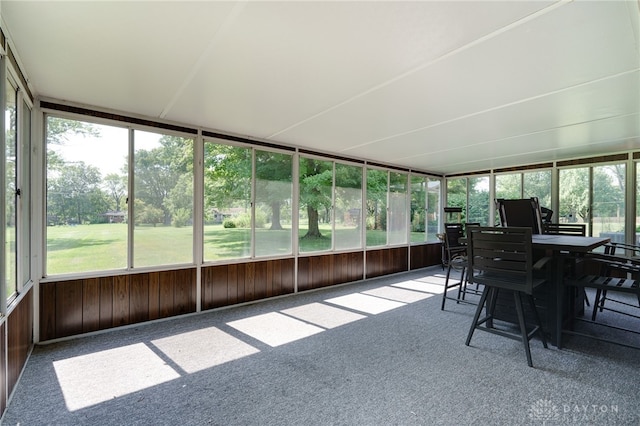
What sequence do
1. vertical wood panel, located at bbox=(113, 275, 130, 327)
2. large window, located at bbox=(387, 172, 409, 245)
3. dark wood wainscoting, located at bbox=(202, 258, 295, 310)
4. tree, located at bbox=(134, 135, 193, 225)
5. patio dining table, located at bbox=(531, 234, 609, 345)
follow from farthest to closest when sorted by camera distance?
1. large window, located at bbox=(387, 172, 409, 245)
2. dark wood wainscoting, located at bbox=(202, 258, 295, 310)
3. tree, located at bbox=(134, 135, 193, 225)
4. vertical wood panel, located at bbox=(113, 275, 130, 327)
5. patio dining table, located at bbox=(531, 234, 609, 345)

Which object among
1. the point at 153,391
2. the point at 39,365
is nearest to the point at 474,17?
the point at 153,391

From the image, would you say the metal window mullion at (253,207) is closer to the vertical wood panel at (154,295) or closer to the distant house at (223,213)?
the distant house at (223,213)

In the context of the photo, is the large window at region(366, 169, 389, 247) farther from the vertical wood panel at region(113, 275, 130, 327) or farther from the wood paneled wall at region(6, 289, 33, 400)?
the wood paneled wall at region(6, 289, 33, 400)

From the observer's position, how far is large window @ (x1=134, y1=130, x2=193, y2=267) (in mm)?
3434

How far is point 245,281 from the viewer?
4.28 meters

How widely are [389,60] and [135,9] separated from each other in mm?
1614

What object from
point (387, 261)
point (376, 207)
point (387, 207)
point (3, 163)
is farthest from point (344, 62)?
point (387, 261)

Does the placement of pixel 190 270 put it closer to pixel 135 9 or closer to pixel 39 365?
pixel 39 365

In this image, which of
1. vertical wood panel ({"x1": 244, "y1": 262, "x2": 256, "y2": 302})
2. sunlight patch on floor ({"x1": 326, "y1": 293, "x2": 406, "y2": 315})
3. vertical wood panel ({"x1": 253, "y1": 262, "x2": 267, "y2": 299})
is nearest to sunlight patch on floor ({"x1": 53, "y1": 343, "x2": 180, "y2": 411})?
vertical wood panel ({"x1": 244, "y1": 262, "x2": 256, "y2": 302})

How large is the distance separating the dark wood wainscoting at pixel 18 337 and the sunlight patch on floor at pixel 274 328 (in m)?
1.74

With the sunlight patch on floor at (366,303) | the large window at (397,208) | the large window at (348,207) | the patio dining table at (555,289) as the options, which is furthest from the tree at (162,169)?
the large window at (397,208)

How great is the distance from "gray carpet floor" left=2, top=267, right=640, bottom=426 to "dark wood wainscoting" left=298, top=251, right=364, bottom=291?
1.53 m

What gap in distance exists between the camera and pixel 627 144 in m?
4.64

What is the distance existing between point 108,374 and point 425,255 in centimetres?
652
